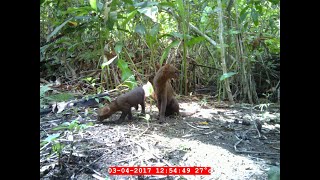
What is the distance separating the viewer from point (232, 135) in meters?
2.23

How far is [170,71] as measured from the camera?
10.00 ft

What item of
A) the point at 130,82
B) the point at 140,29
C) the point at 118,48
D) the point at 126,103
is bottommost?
the point at 126,103

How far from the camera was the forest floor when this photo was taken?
72.8 inches

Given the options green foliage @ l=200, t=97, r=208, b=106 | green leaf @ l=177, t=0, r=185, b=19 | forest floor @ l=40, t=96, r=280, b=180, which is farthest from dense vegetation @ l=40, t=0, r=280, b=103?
forest floor @ l=40, t=96, r=280, b=180

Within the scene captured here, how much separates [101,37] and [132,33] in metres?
0.28

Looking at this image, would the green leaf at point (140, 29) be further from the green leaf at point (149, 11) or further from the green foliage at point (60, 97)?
the green foliage at point (60, 97)

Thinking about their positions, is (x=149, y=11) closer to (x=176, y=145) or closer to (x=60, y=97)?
(x=176, y=145)

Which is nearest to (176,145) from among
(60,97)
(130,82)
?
(130,82)

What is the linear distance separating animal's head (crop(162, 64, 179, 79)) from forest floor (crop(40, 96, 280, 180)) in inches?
22.2

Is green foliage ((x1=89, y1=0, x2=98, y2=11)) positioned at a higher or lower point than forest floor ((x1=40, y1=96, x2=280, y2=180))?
higher

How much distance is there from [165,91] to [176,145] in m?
1.11

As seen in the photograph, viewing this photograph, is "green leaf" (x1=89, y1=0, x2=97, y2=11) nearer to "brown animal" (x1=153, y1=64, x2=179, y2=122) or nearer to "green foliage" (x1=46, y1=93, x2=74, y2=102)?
"green foliage" (x1=46, y1=93, x2=74, y2=102)
